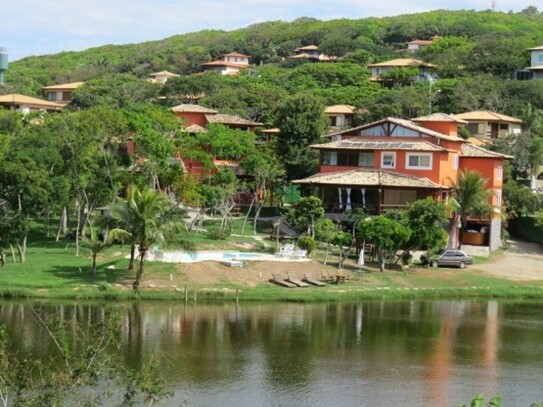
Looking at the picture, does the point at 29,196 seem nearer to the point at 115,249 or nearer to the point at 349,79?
the point at 115,249

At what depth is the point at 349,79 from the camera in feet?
451

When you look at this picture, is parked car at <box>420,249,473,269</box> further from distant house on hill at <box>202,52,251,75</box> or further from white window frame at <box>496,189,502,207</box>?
distant house on hill at <box>202,52,251,75</box>

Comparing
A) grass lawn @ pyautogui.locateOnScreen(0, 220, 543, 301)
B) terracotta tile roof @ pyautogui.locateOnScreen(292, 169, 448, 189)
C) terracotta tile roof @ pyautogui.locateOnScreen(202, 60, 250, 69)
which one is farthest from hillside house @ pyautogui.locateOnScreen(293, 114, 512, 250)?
terracotta tile roof @ pyautogui.locateOnScreen(202, 60, 250, 69)

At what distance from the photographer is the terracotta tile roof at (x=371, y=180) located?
212 feet

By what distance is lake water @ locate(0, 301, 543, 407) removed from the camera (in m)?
32.6

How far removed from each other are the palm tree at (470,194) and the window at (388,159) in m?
4.22

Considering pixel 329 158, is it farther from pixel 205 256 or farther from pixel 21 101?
pixel 21 101

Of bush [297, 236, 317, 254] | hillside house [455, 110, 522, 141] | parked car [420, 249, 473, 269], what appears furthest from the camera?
hillside house [455, 110, 522, 141]

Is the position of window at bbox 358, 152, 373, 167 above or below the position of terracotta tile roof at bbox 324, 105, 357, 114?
below

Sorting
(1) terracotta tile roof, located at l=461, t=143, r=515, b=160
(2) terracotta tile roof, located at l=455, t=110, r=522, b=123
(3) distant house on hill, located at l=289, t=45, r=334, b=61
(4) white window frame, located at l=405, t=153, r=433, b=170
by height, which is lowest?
(4) white window frame, located at l=405, t=153, r=433, b=170

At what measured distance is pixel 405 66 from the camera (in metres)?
138

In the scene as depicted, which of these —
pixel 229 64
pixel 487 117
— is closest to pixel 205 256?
pixel 487 117

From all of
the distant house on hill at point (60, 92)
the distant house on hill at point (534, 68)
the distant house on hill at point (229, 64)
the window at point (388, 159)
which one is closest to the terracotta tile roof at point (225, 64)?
the distant house on hill at point (229, 64)

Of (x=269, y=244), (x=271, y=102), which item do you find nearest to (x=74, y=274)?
(x=269, y=244)
